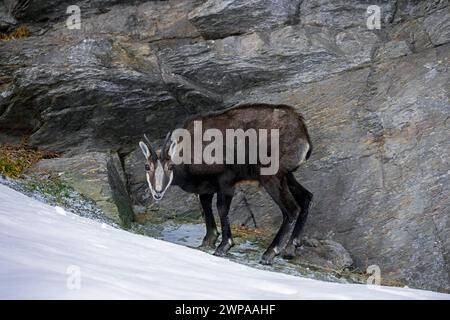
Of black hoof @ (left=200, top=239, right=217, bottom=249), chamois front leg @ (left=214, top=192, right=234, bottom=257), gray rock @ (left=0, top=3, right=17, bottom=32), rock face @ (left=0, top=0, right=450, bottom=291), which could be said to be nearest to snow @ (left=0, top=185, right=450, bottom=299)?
chamois front leg @ (left=214, top=192, right=234, bottom=257)

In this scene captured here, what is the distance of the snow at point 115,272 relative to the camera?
4.48m

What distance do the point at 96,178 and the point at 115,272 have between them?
6.26 m

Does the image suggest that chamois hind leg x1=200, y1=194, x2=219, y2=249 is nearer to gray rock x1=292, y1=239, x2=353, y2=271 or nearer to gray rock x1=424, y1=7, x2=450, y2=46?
gray rock x1=292, y1=239, x2=353, y2=271

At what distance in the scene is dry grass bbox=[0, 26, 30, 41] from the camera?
14.0 m

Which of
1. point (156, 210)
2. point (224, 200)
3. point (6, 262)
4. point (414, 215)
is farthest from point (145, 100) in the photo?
point (6, 262)

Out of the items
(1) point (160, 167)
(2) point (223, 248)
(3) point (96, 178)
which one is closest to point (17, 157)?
(3) point (96, 178)

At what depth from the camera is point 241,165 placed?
1047 cm

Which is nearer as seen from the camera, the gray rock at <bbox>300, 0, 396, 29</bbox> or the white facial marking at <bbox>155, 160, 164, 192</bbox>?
the white facial marking at <bbox>155, 160, 164, 192</bbox>

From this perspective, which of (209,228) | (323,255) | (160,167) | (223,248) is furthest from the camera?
(209,228)

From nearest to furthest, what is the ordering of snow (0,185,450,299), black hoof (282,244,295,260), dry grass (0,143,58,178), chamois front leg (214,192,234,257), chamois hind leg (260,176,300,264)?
snow (0,185,450,299) < chamois front leg (214,192,234,257) < chamois hind leg (260,176,300,264) < black hoof (282,244,295,260) < dry grass (0,143,58,178)

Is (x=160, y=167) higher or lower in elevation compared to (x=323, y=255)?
higher

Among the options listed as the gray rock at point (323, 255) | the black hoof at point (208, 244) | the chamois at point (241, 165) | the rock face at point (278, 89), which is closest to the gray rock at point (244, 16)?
the rock face at point (278, 89)

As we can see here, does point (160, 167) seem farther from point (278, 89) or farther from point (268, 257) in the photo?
point (278, 89)

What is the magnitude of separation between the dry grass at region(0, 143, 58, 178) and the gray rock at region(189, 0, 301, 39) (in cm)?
417
